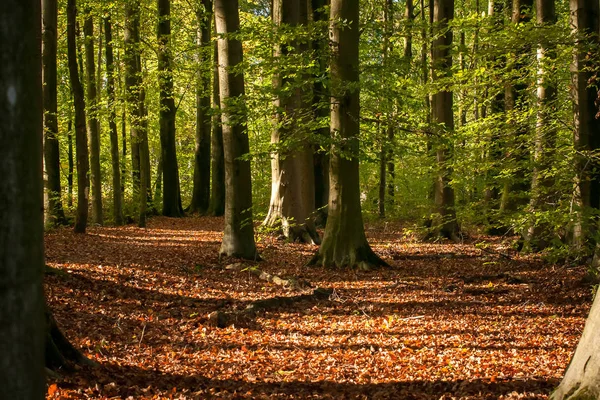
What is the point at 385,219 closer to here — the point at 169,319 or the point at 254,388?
the point at 169,319

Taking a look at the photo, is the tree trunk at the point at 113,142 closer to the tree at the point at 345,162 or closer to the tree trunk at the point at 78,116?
the tree trunk at the point at 78,116

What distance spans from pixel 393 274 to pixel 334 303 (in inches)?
105

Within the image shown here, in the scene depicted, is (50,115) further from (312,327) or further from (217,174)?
(312,327)

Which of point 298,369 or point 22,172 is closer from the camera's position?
point 22,172

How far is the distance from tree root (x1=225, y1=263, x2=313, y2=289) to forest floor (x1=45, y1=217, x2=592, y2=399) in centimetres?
14

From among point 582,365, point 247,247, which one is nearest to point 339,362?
point 582,365

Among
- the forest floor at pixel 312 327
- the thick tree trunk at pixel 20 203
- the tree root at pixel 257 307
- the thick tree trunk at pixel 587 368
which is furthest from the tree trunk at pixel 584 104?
the thick tree trunk at pixel 20 203

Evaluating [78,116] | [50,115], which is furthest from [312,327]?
[50,115]

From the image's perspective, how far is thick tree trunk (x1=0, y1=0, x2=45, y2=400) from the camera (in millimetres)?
2275

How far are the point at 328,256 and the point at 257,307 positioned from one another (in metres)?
3.58

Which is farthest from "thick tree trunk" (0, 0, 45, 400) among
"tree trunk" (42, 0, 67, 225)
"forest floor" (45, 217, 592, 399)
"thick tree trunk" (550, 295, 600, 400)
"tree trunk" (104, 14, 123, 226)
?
"tree trunk" (104, 14, 123, 226)

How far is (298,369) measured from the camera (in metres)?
6.22

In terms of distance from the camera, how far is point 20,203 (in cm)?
232

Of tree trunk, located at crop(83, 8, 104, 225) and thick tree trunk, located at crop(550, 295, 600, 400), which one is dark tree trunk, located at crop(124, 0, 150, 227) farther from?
thick tree trunk, located at crop(550, 295, 600, 400)
